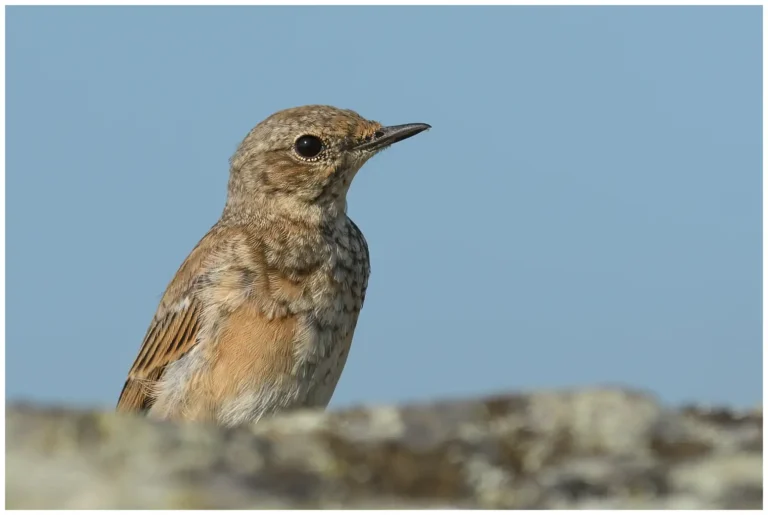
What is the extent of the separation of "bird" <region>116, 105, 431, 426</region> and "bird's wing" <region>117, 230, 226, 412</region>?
0.02 metres

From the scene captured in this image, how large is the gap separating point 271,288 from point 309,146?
176 cm

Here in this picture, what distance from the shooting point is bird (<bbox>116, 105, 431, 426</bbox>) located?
9.51 metres

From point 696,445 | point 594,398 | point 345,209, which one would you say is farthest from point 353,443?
point 345,209

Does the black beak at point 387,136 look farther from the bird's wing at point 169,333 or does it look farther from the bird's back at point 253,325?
the bird's wing at point 169,333

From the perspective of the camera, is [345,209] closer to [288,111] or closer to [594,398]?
[288,111]

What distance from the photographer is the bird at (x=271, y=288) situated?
374 inches

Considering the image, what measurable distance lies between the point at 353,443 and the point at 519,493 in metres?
0.76

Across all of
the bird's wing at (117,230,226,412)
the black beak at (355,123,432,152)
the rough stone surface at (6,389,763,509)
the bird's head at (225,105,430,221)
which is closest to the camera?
the rough stone surface at (6,389,763,509)

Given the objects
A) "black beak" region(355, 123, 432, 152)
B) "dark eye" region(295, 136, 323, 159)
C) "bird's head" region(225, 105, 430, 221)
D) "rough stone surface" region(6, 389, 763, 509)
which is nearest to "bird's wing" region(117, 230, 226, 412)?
"bird's head" region(225, 105, 430, 221)

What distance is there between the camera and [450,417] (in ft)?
16.0

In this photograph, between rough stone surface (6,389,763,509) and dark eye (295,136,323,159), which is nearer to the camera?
rough stone surface (6,389,763,509)

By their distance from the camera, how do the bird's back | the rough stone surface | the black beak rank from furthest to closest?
the black beak, the bird's back, the rough stone surface

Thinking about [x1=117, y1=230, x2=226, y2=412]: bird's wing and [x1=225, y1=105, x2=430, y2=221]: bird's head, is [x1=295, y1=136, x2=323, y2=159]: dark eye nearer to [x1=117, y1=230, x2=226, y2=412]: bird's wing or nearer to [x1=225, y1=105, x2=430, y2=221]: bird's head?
[x1=225, y1=105, x2=430, y2=221]: bird's head

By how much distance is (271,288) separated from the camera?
9.91 metres
